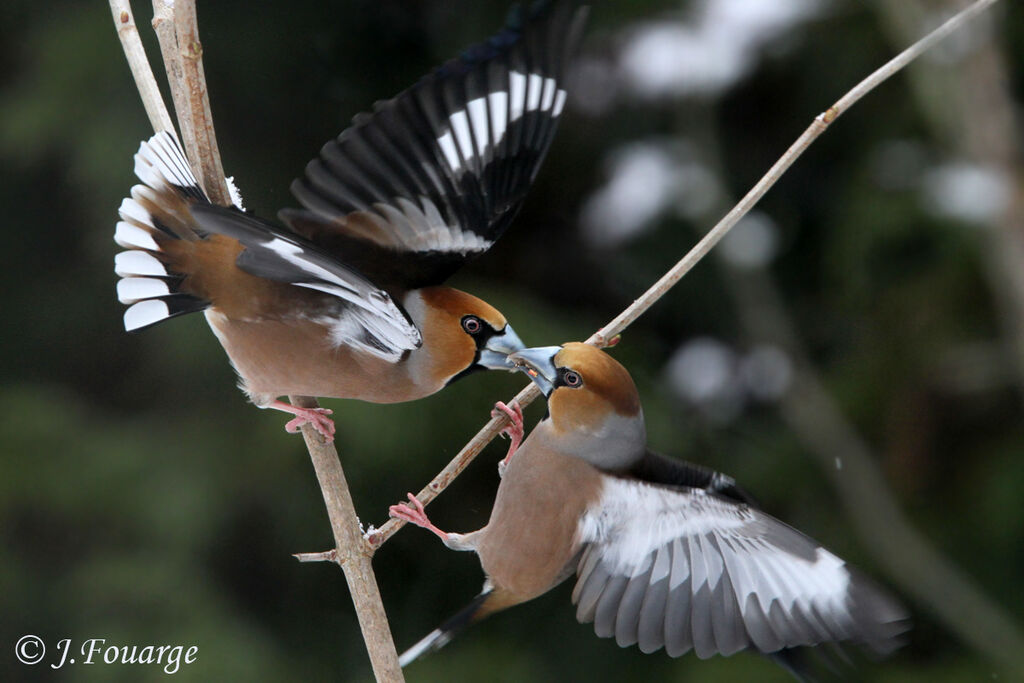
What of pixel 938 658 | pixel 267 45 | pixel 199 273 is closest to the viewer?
pixel 199 273

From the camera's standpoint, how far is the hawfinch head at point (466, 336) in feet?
4.42

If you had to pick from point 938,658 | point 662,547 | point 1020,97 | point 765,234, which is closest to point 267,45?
point 765,234

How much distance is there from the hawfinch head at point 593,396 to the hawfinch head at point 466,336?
0.15 ft

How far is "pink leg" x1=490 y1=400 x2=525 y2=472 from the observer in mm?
1477

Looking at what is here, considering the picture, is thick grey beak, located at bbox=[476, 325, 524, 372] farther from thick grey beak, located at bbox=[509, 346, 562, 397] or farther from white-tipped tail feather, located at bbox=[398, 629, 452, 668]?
white-tipped tail feather, located at bbox=[398, 629, 452, 668]

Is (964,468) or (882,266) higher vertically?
(882,266)

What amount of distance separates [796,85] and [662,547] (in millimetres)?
2854

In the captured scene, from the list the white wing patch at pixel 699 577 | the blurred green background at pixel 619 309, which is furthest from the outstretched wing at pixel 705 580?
the blurred green background at pixel 619 309

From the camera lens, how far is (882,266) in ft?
12.2

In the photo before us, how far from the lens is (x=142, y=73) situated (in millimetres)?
1429

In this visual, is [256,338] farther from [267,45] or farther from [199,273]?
[267,45]

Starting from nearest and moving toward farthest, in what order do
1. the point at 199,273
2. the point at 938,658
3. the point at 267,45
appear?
the point at 199,273, the point at 267,45, the point at 938,658

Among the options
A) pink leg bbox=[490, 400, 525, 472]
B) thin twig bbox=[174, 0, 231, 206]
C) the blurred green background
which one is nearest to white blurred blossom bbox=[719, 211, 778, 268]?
the blurred green background

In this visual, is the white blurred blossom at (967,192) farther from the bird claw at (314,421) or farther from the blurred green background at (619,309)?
the bird claw at (314,421)
